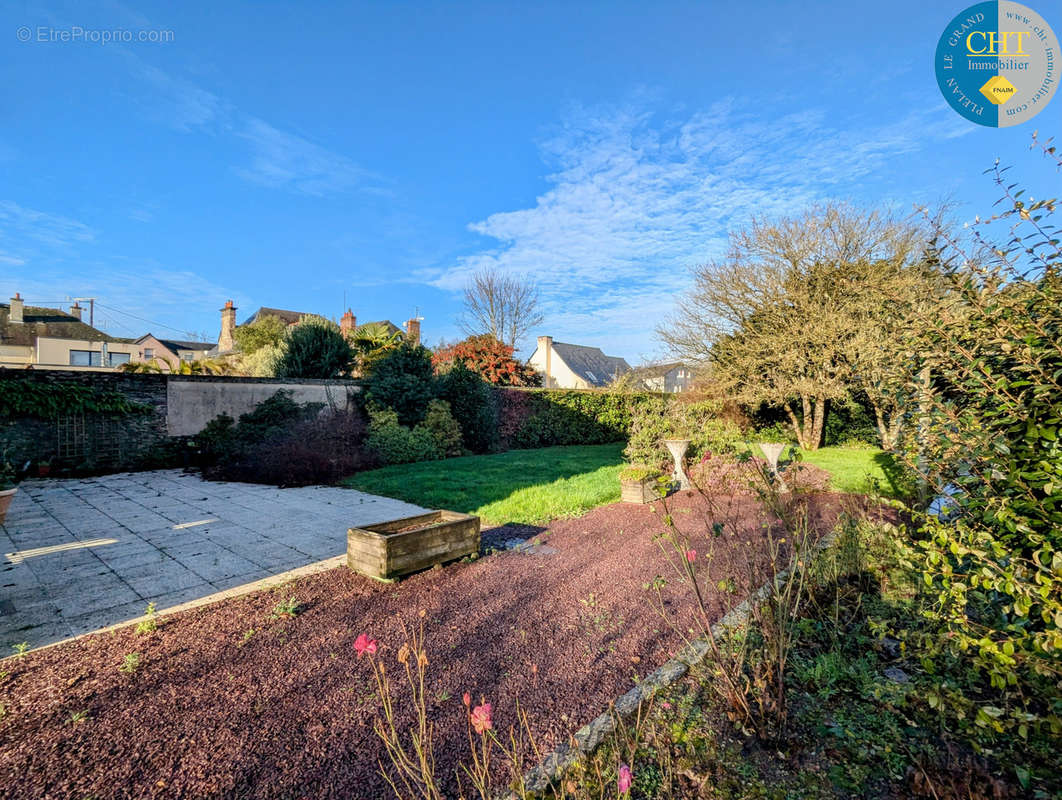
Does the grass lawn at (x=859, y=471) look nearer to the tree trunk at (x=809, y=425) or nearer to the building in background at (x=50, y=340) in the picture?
the tree trunk at (x=809, y=425)

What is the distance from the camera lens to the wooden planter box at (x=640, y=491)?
21.5ft

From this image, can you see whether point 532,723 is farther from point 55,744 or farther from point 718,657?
point 55,744

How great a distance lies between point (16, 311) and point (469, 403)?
33.0m

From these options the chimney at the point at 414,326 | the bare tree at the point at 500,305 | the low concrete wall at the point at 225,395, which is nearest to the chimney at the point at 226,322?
the chimney at the point at 414,326

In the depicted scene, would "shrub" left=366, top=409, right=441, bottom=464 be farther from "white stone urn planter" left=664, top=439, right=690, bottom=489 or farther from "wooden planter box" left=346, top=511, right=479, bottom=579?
"wooden planter box" left=346, top=511, right=479, bottom=579

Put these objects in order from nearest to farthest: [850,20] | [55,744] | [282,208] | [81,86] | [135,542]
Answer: [55,744] < [135,542] < [850,20] < [81,86] < [282,208]

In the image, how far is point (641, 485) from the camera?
6.52 meters

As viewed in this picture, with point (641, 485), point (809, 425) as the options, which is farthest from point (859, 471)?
point (809, 425)

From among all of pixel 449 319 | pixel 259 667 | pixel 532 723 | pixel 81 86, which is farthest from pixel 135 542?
pixel 449 319

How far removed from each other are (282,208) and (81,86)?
6489 millimetres

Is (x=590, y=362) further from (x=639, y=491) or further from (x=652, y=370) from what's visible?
(x=639, y=491)

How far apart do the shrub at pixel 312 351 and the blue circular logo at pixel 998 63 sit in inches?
558

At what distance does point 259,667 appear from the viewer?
2.50 m

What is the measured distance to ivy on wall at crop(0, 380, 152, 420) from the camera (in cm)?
834
